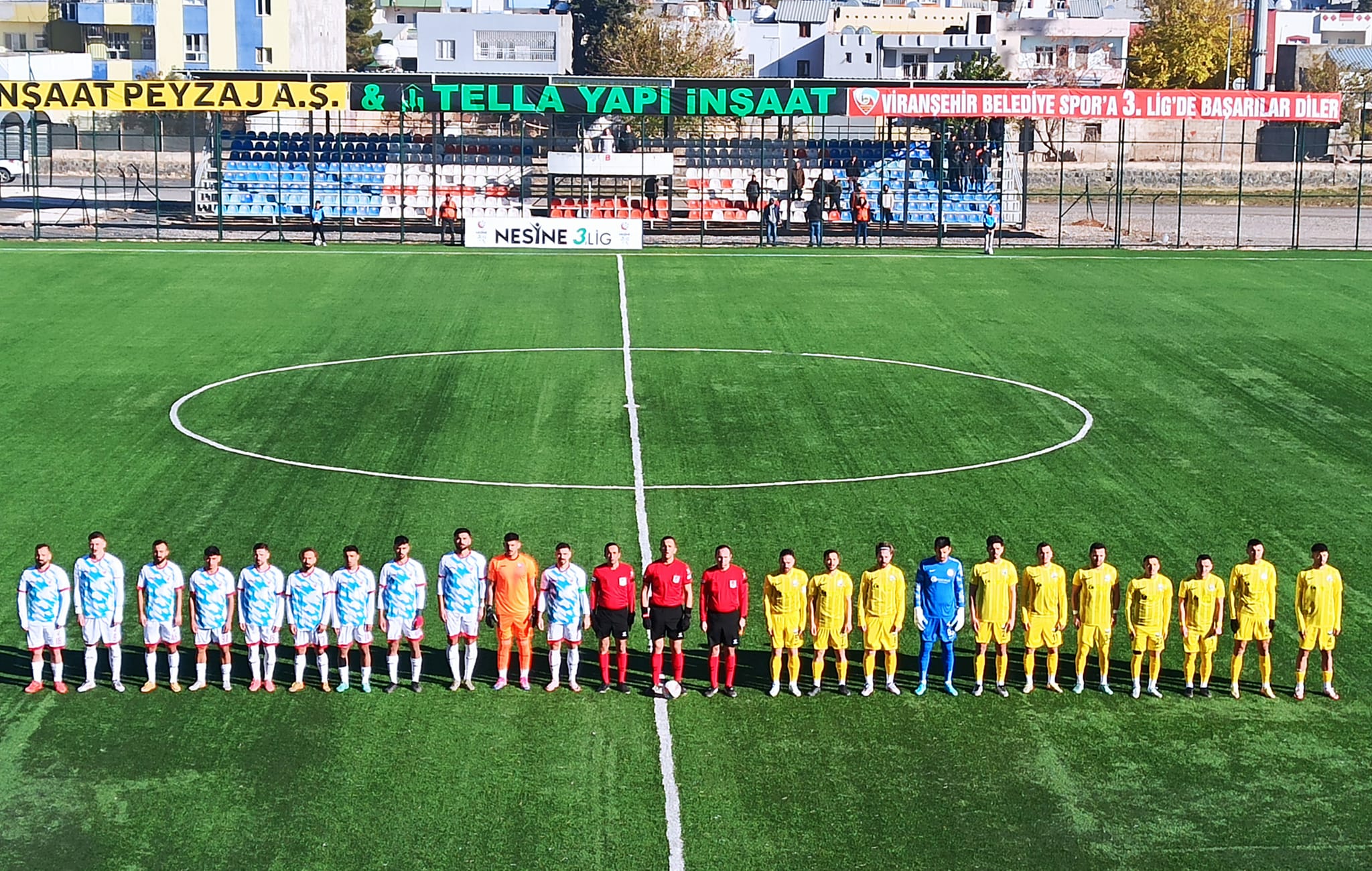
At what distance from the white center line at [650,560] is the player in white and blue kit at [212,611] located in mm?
3851

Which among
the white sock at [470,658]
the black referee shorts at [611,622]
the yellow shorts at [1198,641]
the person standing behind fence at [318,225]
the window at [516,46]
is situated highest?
the window at [516,46]

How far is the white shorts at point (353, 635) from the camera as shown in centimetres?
1552

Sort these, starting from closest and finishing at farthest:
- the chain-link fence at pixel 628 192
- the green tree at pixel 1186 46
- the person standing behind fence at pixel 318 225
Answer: the person standing behind fence at pixel 318 225 < the chain-link fence at pixel 628 192 < the green tree at pixel 1186 46

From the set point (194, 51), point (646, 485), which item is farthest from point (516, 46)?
point (646, 485)

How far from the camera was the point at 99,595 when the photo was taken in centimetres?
1534

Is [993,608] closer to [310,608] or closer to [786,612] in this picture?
[786,612]

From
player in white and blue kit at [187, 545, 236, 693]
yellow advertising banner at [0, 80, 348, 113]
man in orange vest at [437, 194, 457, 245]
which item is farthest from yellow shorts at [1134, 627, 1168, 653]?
yellow advertising banner at [0, 80, 348, 113]

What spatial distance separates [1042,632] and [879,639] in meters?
1.47

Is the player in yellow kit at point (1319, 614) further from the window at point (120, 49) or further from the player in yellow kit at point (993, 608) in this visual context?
the window at point (120, 49)

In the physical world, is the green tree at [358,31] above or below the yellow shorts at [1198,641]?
above

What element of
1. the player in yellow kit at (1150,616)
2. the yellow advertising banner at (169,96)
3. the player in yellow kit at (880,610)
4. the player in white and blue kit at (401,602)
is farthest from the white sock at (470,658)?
the yellow advertising banner at (169,96)

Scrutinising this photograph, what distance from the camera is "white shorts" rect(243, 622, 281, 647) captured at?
15.4 meters

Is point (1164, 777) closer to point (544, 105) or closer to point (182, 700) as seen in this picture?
point (182, 700)

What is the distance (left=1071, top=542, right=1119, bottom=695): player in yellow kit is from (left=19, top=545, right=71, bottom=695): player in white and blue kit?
29.1ft
